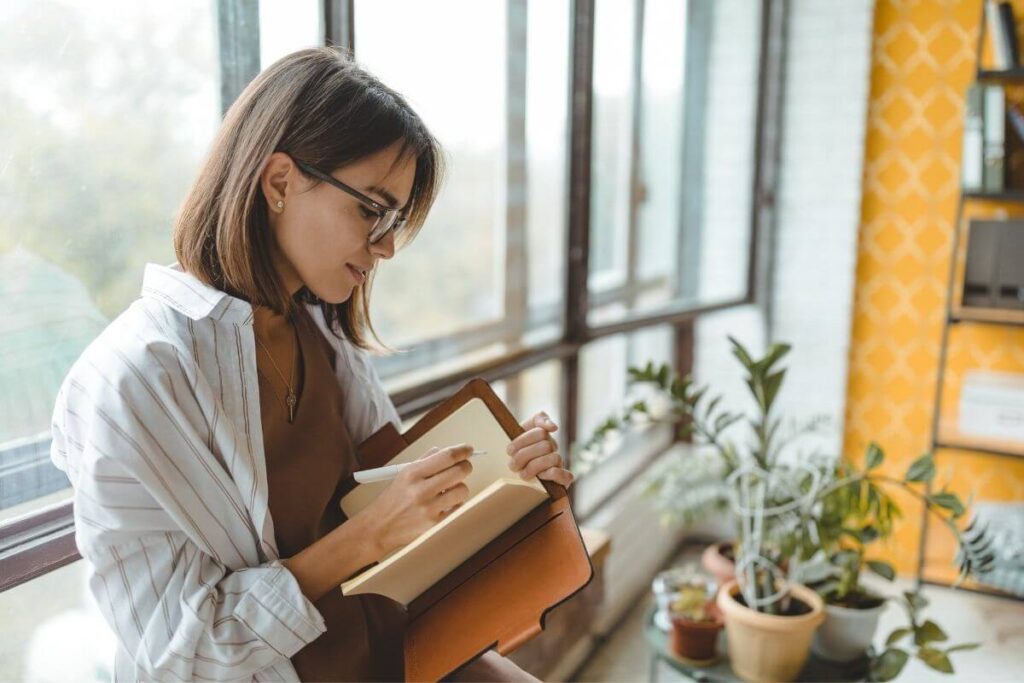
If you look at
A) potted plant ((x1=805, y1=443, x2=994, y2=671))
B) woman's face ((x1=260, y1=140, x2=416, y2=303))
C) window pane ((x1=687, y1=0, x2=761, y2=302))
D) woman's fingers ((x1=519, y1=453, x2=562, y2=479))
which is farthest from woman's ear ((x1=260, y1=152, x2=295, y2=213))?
window pane ((x1=687, y1=0, x2=761, y2=302))

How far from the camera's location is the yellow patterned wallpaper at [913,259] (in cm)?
311

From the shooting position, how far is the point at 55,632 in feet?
3.94

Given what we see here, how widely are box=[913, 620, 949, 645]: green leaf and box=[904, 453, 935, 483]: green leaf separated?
292mm

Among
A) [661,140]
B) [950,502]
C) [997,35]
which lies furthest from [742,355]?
[997,35]

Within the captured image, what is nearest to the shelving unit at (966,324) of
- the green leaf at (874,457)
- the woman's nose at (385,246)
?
the green leaf at (874,457)

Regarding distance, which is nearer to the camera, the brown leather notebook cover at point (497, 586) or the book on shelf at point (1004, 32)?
the brown leather notebook cover at point (497, 586)

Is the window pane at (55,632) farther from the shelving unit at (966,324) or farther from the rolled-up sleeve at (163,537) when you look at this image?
the shelving unit at (966,324)

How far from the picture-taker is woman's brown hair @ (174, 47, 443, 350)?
1.04 meters

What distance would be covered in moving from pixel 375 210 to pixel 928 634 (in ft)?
4.81

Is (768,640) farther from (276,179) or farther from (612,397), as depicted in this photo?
(276,179)

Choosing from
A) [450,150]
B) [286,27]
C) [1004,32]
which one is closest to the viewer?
[286,27]

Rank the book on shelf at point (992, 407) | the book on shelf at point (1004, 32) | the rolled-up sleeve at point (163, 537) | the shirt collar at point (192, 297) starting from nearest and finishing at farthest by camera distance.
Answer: the rolled-up sleeve at point (163, 537), the shirt collar at point (192, 297), the book on shelf at point (1004, 32), the book on shelf at point (992, 407)

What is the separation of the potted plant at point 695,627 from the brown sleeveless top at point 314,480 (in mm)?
956

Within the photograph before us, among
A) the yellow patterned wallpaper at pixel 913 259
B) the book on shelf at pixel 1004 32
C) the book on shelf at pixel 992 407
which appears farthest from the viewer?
the yellow patterned wallpaper at pixel 913 259
